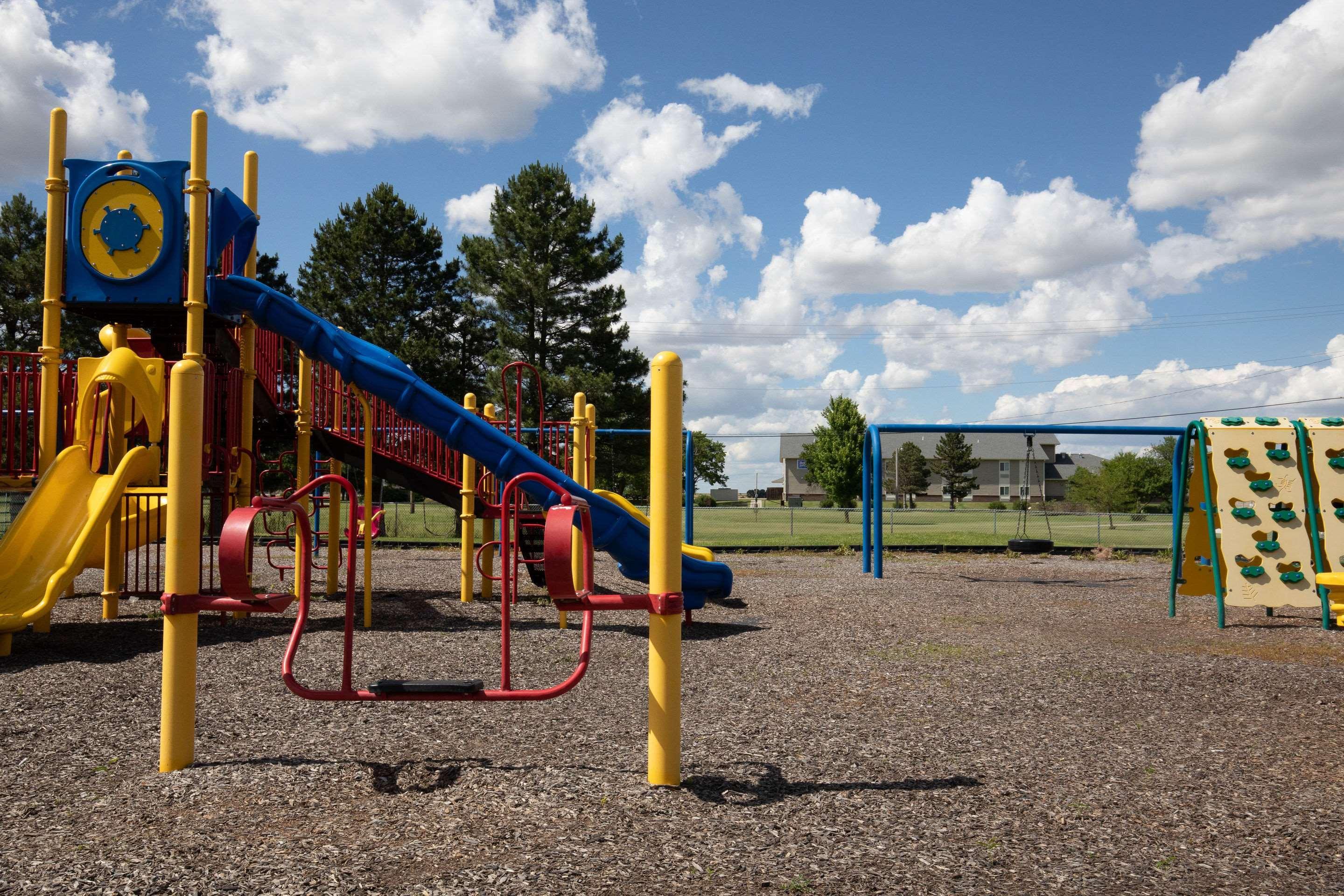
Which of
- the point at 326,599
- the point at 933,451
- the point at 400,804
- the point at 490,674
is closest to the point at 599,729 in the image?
the point at 400,804

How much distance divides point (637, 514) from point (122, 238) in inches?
237

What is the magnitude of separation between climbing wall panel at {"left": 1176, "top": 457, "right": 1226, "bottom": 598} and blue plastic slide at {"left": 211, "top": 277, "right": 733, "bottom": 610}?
5706 millimetres

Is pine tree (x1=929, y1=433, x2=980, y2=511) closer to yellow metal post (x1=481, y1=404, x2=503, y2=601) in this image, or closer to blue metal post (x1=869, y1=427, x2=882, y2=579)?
blue metal post (x1=869, y1=427, x2=882, y2=579)

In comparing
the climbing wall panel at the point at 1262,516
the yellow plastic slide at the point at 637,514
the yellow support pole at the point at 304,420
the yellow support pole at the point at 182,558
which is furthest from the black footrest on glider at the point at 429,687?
the climbing wall panel at the point at 1262,516

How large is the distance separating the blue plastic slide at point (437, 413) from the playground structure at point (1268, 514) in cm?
560

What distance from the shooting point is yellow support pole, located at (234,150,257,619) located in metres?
10.5

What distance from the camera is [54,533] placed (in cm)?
828

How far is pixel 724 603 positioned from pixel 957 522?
34.2 m

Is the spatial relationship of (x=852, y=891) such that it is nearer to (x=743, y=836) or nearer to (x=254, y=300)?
(x=743, y=836)

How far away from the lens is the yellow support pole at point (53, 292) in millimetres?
9438

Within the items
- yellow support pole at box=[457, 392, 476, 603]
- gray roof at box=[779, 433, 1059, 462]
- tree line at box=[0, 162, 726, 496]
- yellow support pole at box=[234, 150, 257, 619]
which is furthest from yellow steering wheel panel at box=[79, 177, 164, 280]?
gray roof at box=[779, 433, 1059, 462]

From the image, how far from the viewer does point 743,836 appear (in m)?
3.69

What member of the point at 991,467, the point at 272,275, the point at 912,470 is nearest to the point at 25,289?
the point at 272,275

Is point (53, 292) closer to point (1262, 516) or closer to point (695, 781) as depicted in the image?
point (695, 781)
